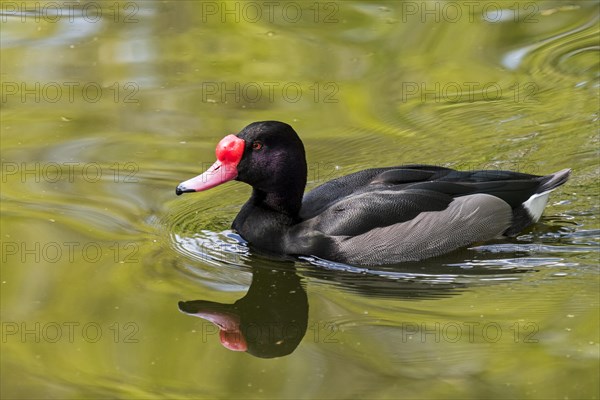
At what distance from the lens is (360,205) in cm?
845

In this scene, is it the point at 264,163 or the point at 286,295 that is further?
the point at 264,163

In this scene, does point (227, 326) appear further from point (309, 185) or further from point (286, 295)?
point (309, 185)

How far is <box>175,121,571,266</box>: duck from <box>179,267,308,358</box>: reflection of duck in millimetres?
440

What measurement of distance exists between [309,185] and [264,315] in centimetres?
232

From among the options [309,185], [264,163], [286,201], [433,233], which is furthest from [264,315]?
[309,185]

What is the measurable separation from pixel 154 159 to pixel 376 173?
2.19 metres

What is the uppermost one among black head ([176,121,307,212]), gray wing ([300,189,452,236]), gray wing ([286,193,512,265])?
black head ([176,121,307,212])

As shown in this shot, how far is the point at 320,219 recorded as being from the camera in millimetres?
8531

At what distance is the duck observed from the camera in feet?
27.6

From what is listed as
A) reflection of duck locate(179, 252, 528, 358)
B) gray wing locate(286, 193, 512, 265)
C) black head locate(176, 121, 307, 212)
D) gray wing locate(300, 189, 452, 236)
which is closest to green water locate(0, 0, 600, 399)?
reflection of duck locate(179, 252, 528, 358)

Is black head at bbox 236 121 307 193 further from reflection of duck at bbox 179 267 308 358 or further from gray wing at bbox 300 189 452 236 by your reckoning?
reflection of duck at bbox 179 267 308 358

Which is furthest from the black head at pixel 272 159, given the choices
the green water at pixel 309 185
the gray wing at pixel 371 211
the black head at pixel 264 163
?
the green water at pixel 309 185

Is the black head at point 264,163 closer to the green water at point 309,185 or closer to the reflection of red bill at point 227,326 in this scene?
the green water at point 309,185

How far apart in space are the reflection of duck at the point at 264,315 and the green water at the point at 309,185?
27 millimetres
